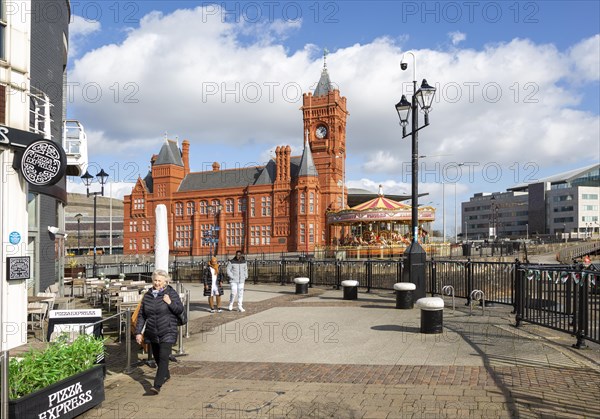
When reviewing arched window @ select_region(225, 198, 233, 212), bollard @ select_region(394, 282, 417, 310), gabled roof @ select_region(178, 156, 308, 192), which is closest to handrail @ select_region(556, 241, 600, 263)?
gabled roof @ select_region(178, 156, 308, 192)

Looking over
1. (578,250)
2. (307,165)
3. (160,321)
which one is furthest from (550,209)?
(160,321)

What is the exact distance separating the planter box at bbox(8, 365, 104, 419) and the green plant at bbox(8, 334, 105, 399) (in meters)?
0.10

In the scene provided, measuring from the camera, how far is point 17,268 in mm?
10930

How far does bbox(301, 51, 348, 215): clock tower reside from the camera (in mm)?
67125

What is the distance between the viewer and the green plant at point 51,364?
18.3 feet

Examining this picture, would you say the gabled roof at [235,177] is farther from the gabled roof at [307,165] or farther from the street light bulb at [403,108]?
the street light bulb at [403,108]

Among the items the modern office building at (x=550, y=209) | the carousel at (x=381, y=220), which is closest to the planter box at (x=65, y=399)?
the carousel at (x=381, y=220)

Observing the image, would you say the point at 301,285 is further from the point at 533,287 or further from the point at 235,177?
the point at 235,177

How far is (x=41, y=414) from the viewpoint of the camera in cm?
554

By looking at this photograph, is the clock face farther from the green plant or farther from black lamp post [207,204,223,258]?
the green plant

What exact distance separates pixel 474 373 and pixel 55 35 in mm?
16083

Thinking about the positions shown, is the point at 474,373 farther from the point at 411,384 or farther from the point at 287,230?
the point at 287,230

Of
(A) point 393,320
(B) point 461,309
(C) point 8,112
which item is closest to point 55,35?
(C) point 8,112

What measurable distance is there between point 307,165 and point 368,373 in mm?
56854
